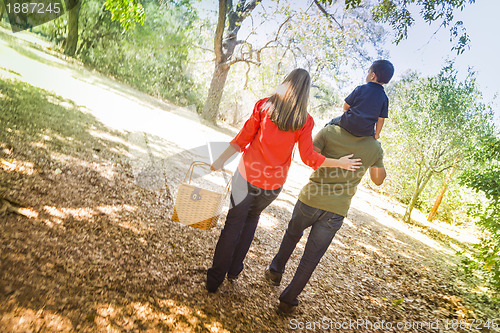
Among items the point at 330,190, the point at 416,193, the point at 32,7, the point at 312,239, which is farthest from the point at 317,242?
the point at 32,7

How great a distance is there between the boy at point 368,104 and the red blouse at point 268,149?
1.19ft

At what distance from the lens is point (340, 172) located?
8.87 feet

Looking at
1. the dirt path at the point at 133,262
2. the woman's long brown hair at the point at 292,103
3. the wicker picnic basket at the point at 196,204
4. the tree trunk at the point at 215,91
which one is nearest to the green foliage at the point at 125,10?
the dirt path at the point at 133,262

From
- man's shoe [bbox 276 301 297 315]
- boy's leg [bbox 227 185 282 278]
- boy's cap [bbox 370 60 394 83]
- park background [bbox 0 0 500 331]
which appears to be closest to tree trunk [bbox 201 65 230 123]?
park background [bbox 0 0 500 331]

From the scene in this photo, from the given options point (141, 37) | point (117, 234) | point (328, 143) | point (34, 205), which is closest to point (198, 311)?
point (117, 234)

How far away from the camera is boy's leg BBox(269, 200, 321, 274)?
277cm

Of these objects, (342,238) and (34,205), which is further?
(342,238)

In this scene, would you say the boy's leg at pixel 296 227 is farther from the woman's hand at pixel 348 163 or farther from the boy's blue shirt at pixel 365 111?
the boy's blue shirt at pixel 365 111

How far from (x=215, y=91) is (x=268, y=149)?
48.5 feet

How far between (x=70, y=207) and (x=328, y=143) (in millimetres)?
2889

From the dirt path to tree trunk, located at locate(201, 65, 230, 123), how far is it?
988 cm

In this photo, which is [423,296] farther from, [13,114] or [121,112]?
[121,112]

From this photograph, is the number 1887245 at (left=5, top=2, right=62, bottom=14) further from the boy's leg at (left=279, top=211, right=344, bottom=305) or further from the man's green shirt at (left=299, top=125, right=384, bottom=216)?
the boy's leg at (left=279, top=211, right=344, bottom=305)

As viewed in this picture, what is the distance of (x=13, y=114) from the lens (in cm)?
549
